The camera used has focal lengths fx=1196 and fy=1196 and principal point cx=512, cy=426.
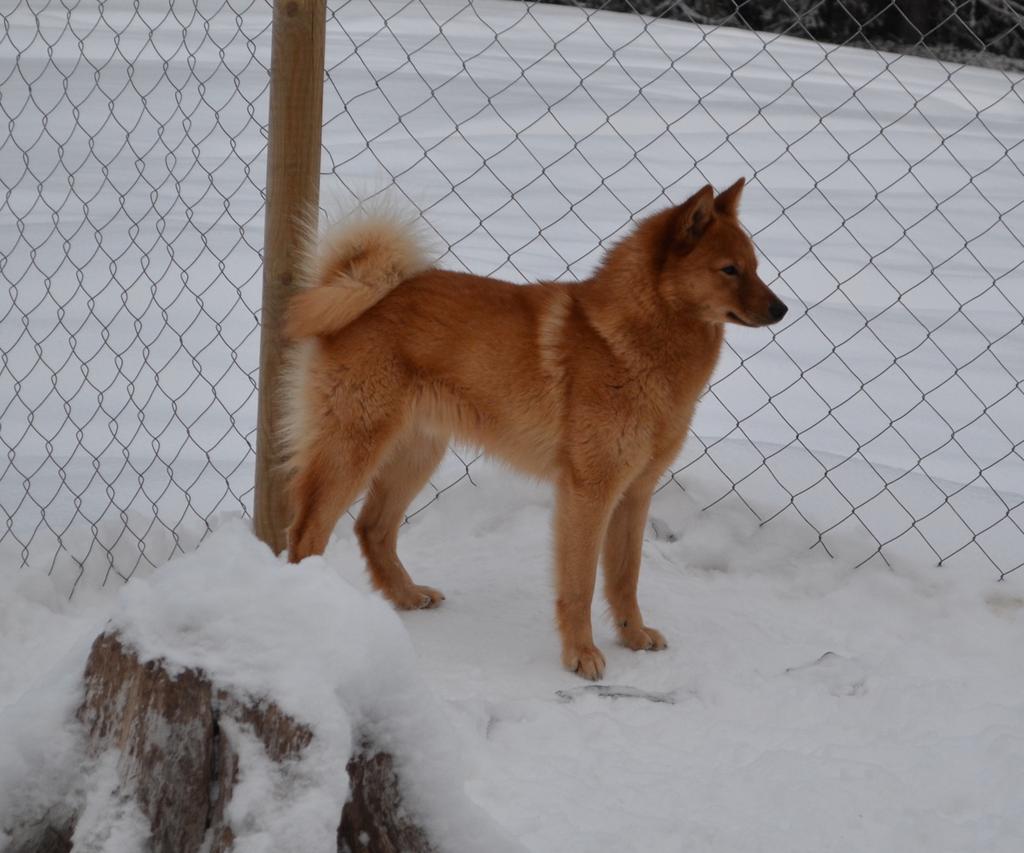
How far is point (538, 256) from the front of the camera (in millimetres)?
6141

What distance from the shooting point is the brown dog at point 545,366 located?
2967mm

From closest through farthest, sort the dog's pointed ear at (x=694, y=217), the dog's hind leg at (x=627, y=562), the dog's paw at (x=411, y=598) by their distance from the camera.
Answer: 1. the dog's pointed ear at (x=694, y=217)
2. the dog's hind leg at (x=627, y=562)
3. the dog's paw at (x=411, y=598)

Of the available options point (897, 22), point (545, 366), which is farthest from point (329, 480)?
point (897, 22)

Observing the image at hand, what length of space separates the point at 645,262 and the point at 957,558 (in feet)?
4.41

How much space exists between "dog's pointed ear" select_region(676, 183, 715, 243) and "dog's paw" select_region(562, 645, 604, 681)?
1.05 m

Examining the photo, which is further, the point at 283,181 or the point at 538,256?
the point at 538,256

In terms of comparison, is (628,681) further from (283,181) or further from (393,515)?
(283,181)

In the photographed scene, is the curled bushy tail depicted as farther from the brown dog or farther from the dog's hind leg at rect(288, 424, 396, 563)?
the dog's hind leg at rect(288, 424, 396, 563)

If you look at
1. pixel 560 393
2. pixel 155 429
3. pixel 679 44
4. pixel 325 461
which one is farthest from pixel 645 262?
pixel 679 44

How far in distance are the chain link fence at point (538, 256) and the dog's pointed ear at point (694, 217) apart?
757 mm

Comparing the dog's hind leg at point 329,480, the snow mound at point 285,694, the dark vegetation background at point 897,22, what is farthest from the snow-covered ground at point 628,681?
Result: the dark vegetation background at point 897,22

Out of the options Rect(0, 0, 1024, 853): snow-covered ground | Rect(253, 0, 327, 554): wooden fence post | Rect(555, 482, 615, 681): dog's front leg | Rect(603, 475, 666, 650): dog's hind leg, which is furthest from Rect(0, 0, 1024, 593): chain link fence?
Rect(555, 482, 615, 681): dog's front leg

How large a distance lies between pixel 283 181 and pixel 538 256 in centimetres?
309

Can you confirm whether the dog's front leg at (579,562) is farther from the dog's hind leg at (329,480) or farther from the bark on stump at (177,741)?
the bark on stump at (177,741)
